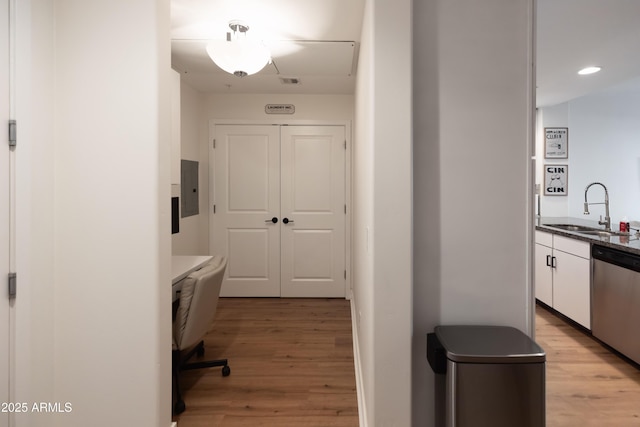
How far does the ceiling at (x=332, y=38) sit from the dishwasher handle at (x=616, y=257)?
1618 millimetres

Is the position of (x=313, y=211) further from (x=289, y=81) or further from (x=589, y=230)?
(x=589, y=230)

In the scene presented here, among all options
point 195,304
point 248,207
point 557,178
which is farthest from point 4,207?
point 557,178

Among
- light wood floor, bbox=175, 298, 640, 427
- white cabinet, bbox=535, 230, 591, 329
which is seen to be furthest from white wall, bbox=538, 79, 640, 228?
→ light wood floor, bbox=175, 298, 640, 427

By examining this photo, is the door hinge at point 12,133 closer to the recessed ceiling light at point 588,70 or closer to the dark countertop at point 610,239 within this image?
the dark countertop at point 610,239

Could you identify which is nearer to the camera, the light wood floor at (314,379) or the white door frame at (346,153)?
the light wood floor at (314,379)

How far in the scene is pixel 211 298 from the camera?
2.29 m

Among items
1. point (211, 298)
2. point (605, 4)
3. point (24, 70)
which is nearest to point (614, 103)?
point (605, 4)

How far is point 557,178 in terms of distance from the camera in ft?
15.2

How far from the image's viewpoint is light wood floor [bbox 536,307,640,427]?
Result: 2.07 meters

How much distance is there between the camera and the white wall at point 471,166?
1665 mm

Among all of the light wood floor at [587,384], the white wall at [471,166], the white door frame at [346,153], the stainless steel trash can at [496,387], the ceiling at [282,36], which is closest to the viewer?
the stainless steel trash can at [496,387]

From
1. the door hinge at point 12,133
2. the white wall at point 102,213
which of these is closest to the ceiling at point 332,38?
the white wall at point 102,213

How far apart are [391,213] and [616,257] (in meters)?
2.36

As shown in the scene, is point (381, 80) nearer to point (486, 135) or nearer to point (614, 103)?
point (486, 135)
